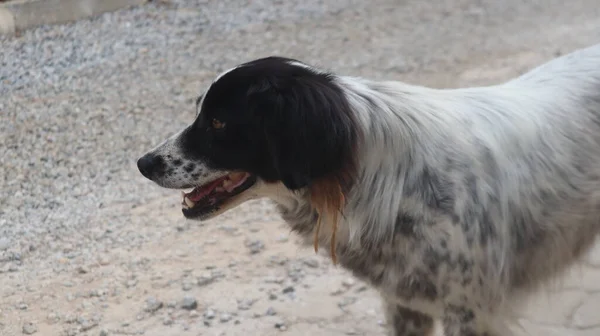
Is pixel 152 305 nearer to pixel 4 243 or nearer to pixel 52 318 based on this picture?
pixel 52 318

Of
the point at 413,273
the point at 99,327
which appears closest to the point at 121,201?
the point at 99,327

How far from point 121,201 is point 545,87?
2614 mm

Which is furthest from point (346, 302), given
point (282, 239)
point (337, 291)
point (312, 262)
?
point (282, 239)

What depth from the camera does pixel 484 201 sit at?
2.43m

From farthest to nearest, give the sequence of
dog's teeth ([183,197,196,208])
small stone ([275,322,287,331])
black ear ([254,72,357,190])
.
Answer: small stone ([275,322,287,331]) < dog's teeth ([183,197,196,208]) < black ear ([254,72,357,190])

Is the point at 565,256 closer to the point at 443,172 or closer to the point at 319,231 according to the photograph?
the point at 443,172

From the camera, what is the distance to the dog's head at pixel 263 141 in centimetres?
223

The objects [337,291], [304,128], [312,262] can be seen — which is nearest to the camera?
[304,128]

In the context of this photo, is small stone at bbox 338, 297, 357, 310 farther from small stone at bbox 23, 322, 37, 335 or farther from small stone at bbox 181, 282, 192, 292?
small stone at bbox 23, 322, 37, 335

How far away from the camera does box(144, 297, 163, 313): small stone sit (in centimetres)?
347

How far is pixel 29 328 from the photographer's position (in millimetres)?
3355

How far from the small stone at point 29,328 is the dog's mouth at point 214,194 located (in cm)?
122

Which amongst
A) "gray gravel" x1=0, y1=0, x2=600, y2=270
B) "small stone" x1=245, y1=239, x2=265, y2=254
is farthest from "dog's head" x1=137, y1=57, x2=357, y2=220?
"gray gravel" x1=0, y1=0, x2=600, y2=270

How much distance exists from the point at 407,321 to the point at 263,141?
3.69ft
